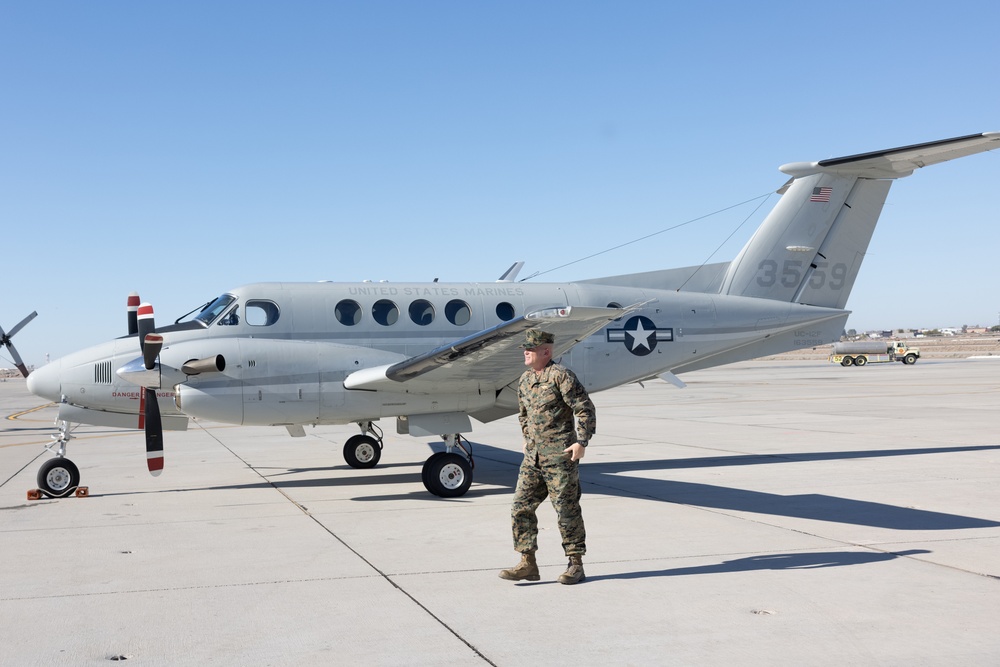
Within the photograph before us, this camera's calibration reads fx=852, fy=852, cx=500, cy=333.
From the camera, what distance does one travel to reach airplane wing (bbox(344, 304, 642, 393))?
10.1 metres

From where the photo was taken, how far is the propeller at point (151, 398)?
1129 centimetres

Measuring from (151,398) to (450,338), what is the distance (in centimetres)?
462

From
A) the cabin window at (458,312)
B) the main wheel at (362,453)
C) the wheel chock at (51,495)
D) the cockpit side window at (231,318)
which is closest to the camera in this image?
the wheel chock at (51,495)

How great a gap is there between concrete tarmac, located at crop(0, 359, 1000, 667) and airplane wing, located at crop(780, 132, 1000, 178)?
5.26 meters

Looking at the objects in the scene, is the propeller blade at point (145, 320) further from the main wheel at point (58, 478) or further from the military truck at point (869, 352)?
the military truck at point (869, 352)

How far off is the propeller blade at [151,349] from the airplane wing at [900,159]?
35.7 ft

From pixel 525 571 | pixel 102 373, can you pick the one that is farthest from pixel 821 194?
pixel 102 373

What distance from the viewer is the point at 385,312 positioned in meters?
13.7

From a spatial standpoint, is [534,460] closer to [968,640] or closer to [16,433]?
[968,640]

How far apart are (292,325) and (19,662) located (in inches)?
→ 317

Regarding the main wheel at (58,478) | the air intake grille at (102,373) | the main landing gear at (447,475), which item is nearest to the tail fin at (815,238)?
the main landing gear at (447,475)

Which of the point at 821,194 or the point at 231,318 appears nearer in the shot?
the point at 231,318

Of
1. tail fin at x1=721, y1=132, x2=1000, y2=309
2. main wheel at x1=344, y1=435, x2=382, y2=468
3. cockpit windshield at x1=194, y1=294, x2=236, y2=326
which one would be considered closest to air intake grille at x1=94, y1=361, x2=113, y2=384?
cockpit windshield at x1=194, y1=294, x2=236, y2=326

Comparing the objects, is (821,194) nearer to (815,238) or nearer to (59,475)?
(815,238)
